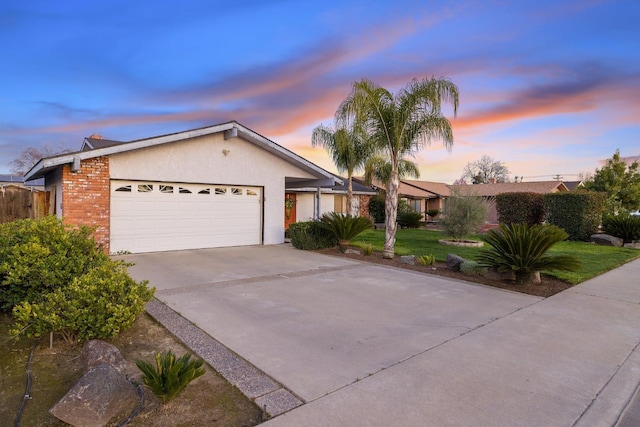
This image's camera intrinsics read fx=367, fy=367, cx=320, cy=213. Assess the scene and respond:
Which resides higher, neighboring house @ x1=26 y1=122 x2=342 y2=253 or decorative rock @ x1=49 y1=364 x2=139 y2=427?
neighboring house @ x1=26 y1=122 x2=342 y2=253

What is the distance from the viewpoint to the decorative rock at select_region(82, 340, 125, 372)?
11.4ft

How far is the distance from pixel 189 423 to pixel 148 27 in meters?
11.2

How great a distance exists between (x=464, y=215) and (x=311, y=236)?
21.4 feet

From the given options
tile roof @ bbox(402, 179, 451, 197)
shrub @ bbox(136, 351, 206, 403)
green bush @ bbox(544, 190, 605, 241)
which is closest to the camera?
shrub @ bbox(136, 351, 206, 403)

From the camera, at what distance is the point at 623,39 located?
10.4 m

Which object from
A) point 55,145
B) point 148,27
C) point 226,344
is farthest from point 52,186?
point 55,145

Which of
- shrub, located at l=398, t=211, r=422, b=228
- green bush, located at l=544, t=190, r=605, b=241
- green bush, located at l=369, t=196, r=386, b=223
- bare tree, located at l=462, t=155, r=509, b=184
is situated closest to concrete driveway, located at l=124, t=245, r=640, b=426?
green bush, located at l=544, t=190, r=605, b=241

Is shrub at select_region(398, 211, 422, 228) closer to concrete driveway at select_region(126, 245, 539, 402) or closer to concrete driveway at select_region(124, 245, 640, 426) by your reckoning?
concrete driveway at select_region(126, 245, 539, 402)

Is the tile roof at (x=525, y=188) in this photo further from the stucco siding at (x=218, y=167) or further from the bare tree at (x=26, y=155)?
the bare tree at (x=26, y=155)

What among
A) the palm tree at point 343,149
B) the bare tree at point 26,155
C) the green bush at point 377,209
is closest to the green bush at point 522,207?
the palm tree at point 343,149

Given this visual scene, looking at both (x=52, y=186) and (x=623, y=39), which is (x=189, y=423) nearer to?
(x=52, y=186)

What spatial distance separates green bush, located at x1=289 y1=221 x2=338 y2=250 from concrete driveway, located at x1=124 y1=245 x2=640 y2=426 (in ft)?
13.9

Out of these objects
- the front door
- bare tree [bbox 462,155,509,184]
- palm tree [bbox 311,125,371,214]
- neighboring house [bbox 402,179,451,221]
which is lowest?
the front door

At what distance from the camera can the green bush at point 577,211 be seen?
17.0 metres
